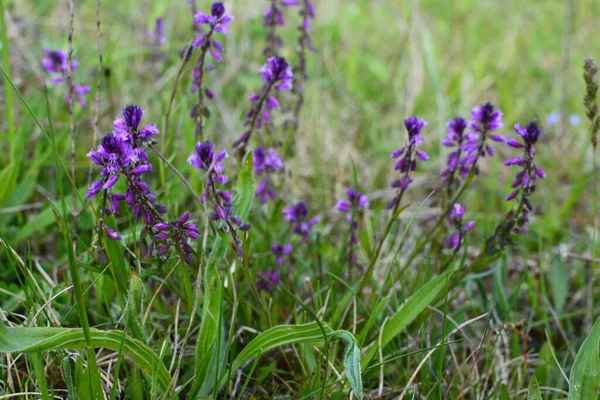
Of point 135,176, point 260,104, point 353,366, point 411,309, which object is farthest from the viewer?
point 260,104

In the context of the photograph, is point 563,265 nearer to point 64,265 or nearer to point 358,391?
point 358,391

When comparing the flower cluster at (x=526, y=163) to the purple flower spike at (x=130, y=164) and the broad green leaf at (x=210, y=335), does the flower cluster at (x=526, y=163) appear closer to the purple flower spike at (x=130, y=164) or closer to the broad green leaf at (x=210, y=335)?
the broad green leaf at (x=210, y=335)

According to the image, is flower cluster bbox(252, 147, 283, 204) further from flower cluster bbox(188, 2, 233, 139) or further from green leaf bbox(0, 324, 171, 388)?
green leaf bbox(0, 324, 171, 388)

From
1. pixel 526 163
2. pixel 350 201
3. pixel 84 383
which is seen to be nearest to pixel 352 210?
pixel 350 201

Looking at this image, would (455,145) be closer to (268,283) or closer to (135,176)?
(268,283)

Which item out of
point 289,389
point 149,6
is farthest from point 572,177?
point 149,6

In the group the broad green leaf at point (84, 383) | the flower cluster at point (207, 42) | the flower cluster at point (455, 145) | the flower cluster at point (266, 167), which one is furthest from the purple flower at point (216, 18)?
the broad green leaf at point (84, 383)

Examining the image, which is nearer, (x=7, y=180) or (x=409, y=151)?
(x=409, y=151)
